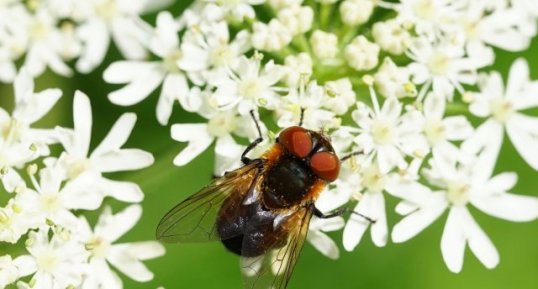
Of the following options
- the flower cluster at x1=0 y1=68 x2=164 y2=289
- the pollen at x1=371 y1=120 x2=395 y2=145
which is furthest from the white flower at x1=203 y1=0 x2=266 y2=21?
the pollen at x1=371 y1=120 x2=395 y2=145

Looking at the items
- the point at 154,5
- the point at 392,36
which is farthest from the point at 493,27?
the point at 154,5

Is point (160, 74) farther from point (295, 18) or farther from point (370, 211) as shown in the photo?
point (370, 211)

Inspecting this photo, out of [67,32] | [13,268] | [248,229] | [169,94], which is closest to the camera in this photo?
[248,229]

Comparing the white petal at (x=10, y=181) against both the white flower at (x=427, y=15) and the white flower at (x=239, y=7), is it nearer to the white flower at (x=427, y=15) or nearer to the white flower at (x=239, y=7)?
the white flower at (x=239, y=7)

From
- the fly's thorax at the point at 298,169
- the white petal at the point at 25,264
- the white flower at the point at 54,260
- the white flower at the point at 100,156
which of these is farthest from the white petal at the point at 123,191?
the fly's thorax at the point at 298,169

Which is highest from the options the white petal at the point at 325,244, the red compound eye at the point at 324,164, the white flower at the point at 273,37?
the white flower at the point at 273,37

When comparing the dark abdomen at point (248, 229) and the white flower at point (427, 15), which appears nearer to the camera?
the dark abdomen at point (248, 229)
